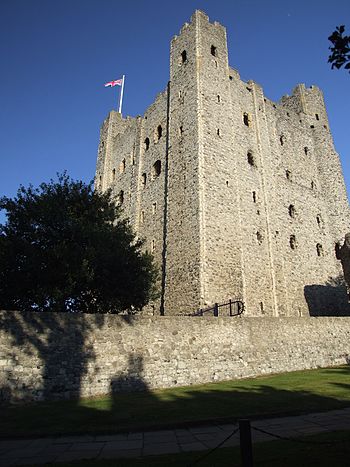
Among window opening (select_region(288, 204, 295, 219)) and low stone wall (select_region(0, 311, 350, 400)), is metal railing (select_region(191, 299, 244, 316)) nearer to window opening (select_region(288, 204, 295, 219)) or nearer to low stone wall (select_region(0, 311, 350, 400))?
low stone wall (select_region(0, 311, 350, 400))

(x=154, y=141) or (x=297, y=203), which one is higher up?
(x=154, y=141)

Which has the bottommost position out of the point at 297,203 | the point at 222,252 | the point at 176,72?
the point at 222,252

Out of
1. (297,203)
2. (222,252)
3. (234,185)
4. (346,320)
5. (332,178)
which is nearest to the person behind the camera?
(346,320)

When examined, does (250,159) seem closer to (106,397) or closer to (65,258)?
(65,258)

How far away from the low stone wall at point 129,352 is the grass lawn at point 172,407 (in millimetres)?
624

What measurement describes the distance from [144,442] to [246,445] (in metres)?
3.21

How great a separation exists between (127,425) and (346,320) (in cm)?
1585

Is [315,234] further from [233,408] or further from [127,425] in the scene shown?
[127,425]

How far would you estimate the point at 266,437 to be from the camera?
6.38 m

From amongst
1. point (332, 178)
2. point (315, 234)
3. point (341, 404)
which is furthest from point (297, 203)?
point (341, 404)

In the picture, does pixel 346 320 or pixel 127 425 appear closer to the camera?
pixel 127 425

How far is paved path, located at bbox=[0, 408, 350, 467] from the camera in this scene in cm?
588

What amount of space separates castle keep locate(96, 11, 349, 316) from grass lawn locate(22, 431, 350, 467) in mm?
12984

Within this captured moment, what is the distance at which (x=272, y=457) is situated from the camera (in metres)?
5.03
